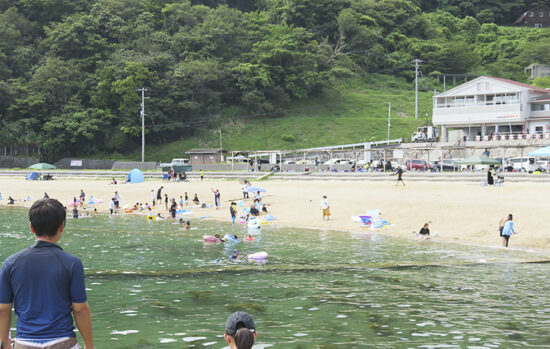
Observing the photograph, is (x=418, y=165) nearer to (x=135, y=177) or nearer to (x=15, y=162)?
(x=135, y=177)

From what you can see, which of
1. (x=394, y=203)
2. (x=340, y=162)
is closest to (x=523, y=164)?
(x=340, y=162)

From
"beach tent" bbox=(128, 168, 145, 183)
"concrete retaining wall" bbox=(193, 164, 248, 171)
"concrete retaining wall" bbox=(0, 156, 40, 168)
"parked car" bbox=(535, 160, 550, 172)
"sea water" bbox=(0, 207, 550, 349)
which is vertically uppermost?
"concrete retaining wall" bbox=(0, 156, 40, 168)

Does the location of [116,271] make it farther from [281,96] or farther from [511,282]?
[281,96]

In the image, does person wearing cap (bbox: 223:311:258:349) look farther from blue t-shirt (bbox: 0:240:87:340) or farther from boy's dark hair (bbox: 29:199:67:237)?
boy's dark hair (bbox: 29:199:67:237)

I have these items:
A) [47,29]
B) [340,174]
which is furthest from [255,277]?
[47,29]

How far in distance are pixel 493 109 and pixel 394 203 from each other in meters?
37.8

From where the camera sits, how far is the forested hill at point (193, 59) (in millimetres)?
77125

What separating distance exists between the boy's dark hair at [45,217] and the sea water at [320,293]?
623 centimetres

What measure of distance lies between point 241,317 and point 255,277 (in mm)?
11837

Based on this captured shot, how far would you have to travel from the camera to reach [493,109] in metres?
64.7

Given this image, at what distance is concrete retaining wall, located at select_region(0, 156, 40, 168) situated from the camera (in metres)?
74.1

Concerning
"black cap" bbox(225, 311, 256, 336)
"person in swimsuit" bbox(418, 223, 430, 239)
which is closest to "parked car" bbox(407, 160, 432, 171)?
"person in swimsuit" bbox(418, 223, 430, 239)

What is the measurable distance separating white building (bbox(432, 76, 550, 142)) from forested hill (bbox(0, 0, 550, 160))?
925 inches

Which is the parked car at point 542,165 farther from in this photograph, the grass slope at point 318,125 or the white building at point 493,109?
the grass slope at point 318,125
